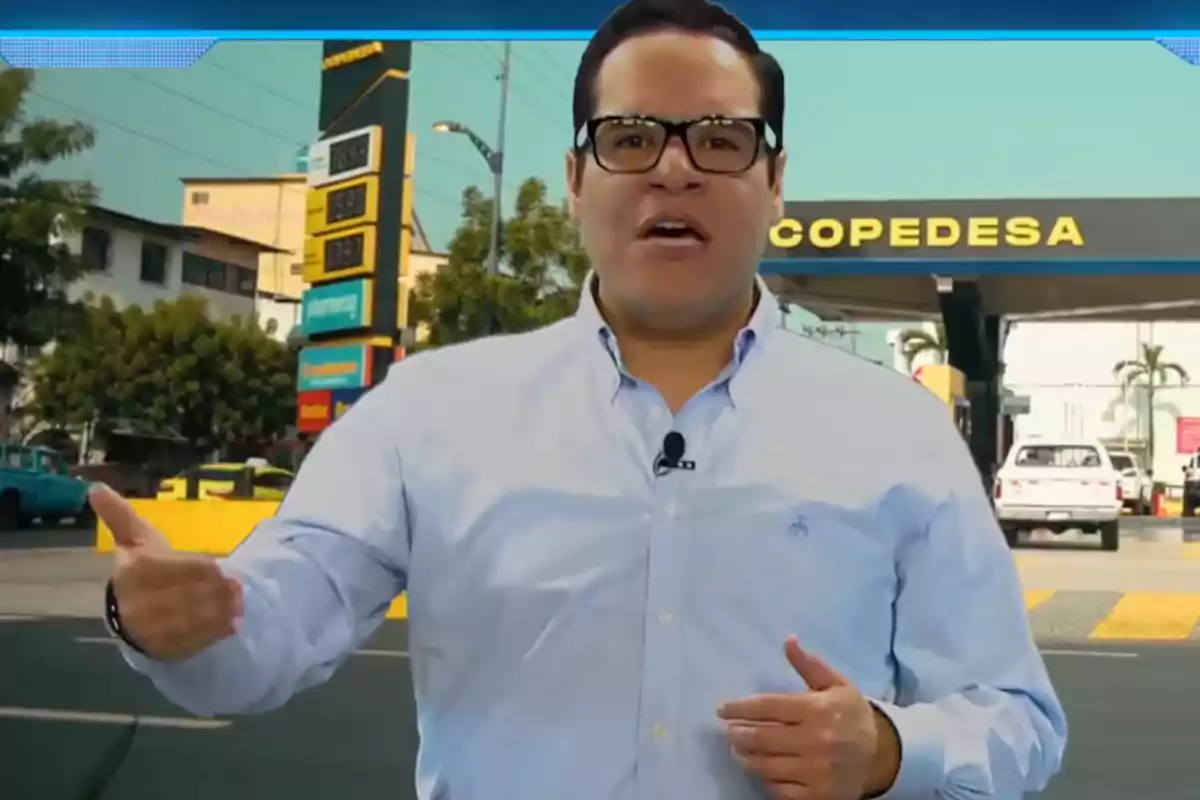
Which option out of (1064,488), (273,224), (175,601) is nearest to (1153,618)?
(1064,488)

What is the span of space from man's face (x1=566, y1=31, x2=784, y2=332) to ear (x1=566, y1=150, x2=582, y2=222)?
0.06 ft

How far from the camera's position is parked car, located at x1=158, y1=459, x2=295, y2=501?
2.77 meters

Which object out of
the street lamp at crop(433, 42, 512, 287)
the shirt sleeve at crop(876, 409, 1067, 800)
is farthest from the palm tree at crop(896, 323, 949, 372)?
the shirt sleeve at crop(876, 409, 1067, 800)

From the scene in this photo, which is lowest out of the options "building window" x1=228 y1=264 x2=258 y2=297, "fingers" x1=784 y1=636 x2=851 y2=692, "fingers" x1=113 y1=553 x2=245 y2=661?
"fingers" x1=784 y1=636 x2=851 y2=692

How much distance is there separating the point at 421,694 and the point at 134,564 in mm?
237

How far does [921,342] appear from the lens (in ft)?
10.2

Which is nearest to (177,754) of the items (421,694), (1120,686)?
(1120,686)

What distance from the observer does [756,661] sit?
0.94 m

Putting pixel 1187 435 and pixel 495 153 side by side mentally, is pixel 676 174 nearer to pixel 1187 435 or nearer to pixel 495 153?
pixel 495 153

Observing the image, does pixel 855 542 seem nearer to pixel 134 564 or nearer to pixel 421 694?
pixel 421 694

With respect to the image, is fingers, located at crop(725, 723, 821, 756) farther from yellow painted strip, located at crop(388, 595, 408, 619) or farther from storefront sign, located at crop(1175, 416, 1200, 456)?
storefront sign, located at crop(1175, 416, 1200, 456)

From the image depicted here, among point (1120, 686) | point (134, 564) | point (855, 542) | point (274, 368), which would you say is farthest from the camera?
point (1120, 686)

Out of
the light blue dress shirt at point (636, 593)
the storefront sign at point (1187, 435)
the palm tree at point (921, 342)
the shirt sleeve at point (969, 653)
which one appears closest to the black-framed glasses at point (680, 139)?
the light blue dress shirt at point (636, 593)
